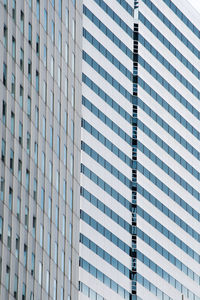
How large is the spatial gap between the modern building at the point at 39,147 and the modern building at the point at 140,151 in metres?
22.5

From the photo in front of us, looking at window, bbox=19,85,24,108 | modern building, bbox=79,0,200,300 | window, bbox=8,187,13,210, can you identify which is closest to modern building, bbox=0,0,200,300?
window, bbox=19,85,24,108

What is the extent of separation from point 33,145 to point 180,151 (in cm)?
6421

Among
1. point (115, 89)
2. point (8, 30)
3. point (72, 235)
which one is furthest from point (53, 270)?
point (115, 89)

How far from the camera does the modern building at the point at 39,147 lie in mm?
90188

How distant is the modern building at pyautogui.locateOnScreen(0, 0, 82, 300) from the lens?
296 feet

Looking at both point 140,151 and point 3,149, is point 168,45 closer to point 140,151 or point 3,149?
point 140,151

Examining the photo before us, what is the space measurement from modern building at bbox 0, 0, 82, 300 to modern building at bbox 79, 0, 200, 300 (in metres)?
22.5

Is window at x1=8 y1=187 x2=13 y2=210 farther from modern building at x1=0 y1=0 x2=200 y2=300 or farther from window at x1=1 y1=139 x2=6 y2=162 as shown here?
window at x1=1 y1=139 x2=6 y2=162

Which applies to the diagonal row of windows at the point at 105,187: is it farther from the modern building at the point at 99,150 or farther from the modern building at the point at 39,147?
the modern building at the point at 39,147

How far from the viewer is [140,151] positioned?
146 metres

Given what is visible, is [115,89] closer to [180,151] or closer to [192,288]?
[180,151]

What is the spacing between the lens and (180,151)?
15825 centimetres

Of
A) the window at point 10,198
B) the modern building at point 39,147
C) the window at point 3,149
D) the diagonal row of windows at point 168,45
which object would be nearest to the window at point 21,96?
the modern building at point 39,147

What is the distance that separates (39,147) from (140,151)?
49500 mm
